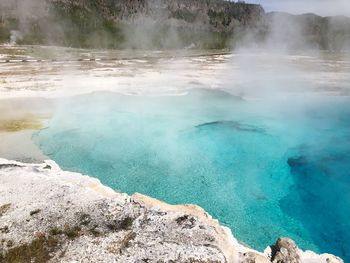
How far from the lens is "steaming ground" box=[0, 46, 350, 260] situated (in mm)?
12312

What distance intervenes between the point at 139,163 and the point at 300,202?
6.44 m

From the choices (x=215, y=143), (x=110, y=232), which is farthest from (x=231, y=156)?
(x=110, y=232)

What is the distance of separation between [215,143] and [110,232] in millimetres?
10436

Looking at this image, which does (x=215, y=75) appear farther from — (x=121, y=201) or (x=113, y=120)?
(x=121, y=201)

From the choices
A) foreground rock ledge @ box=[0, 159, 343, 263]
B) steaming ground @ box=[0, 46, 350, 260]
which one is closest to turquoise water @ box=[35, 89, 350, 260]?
steaming ground @ box=[0, 46, 350, 260]

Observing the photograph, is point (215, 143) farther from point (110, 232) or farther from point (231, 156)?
point (110, 232)

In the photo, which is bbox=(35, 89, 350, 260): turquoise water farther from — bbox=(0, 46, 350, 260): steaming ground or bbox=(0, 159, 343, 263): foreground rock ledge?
bbox=(0, 159, 343, 263): foreground rock ledge

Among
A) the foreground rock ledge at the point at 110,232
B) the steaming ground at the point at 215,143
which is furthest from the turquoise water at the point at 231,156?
the foreground rock ledge at the point at 110,232

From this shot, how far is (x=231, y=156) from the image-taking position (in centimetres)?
1673

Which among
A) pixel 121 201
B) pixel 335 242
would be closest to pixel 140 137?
pixel 121 201

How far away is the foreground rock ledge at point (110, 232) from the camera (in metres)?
7.85

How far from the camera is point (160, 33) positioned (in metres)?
124

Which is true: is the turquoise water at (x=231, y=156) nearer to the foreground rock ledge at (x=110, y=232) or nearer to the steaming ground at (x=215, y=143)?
the steaming ground at (x=215, y=143)

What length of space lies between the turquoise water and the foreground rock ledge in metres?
2.29
